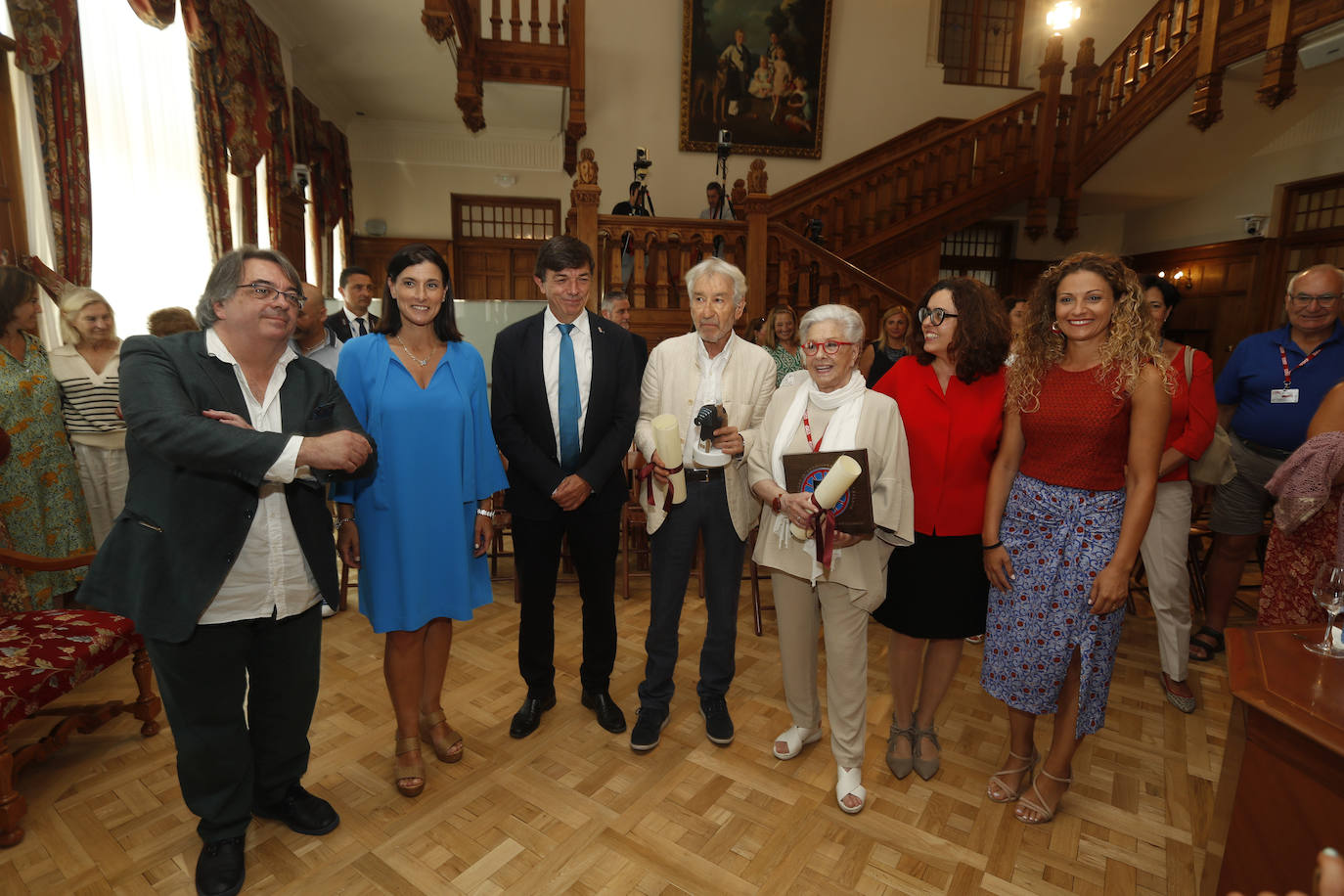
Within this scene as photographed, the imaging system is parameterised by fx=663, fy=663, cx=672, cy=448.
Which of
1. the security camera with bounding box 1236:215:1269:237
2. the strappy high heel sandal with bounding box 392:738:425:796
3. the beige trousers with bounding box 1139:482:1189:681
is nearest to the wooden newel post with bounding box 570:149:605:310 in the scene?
the strappy high heel sandal with bounding box 392:738:425:796

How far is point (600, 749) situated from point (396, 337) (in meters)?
1.68

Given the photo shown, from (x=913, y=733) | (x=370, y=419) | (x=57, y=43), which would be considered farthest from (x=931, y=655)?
(x=57, y=43)

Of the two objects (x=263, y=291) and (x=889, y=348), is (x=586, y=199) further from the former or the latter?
(x=263, y=291)

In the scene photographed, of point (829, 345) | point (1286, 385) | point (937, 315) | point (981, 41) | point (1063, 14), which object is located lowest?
point (1286, 385)

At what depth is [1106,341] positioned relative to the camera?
194 cm

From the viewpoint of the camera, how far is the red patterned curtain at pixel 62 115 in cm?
348

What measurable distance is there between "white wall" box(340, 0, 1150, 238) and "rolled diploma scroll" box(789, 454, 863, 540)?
26.2ft

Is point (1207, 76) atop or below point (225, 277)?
atop

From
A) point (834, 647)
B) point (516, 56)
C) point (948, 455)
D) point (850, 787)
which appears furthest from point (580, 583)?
point (516, 56)

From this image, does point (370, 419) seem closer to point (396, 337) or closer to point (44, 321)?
point (396, 337)

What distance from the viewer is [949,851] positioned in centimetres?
204

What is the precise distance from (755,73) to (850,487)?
8636mm

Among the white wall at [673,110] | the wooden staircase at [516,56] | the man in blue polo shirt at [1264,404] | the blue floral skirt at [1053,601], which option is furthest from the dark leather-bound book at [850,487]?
the white wall at [673,110]

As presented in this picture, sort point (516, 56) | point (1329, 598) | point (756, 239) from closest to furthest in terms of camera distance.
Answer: point (1329, 598) → point (756, 239) → point (516, 56)
